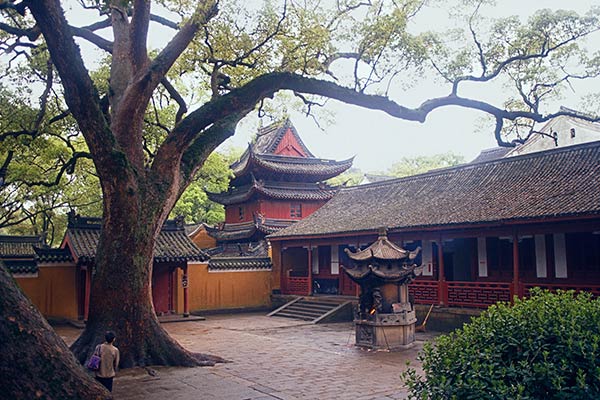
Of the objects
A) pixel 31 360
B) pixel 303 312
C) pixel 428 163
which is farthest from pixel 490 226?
pixel 428 163

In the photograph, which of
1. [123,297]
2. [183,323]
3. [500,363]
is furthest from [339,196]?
[500,363]

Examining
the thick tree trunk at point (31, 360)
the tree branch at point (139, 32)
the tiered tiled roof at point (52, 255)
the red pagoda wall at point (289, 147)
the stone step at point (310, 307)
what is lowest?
the stone step at point (310, 307)

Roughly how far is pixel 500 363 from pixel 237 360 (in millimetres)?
8035

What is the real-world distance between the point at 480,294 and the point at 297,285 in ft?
29.1

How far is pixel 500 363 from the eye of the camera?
14.1 feet

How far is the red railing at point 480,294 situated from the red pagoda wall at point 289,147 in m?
16.9

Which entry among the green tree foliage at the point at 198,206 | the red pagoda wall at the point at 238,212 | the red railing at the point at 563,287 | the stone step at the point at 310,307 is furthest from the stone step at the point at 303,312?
the green tree foliage at the point at 198,206

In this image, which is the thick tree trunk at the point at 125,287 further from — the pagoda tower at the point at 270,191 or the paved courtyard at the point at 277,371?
the pagoda tower at the point at 270,191

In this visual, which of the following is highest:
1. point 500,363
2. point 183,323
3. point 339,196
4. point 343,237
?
point 339,196

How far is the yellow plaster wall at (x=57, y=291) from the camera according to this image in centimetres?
1853

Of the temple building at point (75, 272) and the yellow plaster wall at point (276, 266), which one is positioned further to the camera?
the yellow plaster wall at point (276, 266)

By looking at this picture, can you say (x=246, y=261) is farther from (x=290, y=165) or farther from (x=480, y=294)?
(x=480, y=294)

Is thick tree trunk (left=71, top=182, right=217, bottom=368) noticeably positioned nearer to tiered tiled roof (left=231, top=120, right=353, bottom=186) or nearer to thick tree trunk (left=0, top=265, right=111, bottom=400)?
thick tree trunk (left=0, top=265, right=111, bottom=400)

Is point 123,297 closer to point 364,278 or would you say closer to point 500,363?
point 364,278
